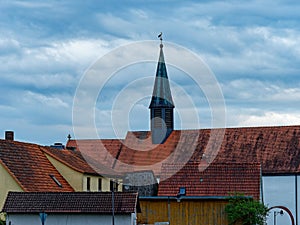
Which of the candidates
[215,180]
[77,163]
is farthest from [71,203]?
[77,163]

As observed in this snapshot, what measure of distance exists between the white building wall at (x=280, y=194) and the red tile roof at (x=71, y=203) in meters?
20.9

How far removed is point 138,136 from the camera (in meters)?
75.2

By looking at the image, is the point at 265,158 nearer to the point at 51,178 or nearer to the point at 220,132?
the point at 220,132

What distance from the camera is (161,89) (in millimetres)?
75750

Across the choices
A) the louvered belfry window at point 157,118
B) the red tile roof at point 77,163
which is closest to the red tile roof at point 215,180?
the red tile roof at point 77,163

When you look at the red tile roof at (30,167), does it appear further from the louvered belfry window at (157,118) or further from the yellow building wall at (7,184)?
the louvered belfry window at (157,118)

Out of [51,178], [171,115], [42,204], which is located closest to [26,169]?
[51,178]

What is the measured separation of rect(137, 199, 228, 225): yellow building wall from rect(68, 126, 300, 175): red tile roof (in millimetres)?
9982

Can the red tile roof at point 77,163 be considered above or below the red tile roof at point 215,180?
above

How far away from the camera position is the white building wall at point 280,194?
59.3 m

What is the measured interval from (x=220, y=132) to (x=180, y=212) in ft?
58.4

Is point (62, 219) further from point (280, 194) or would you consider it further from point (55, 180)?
point (280, 194)

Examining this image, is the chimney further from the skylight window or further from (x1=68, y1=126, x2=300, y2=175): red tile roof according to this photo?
(x1=68, y1=126, x2=300, y2=175): red tile roof

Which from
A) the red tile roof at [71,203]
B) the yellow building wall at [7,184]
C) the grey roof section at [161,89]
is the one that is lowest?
the red tile roof at [71,203]
